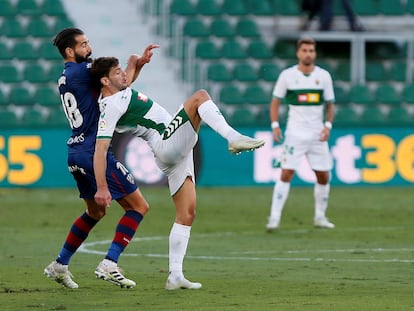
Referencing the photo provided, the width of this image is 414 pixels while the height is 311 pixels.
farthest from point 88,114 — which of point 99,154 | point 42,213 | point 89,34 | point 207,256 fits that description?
point 89,34

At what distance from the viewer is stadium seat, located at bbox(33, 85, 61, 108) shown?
22.6 meters

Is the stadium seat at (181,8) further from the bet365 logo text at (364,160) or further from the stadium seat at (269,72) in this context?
the bet365 logo text at (364,160)

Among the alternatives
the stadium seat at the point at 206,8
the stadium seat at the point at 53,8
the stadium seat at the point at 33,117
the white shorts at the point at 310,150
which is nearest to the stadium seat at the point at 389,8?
the stadium seat at the point at 206,8

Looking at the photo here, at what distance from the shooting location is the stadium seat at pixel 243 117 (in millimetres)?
21016

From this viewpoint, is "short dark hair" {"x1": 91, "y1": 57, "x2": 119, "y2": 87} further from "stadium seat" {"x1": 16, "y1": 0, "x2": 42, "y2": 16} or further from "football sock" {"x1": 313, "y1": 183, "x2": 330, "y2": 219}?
"stadium seat" {"x1": 16, "y1": 0, "x2": 42, "y2": 16}

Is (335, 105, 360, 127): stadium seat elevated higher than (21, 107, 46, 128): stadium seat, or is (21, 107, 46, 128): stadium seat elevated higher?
(21, 107, 46, 128): stadium seat

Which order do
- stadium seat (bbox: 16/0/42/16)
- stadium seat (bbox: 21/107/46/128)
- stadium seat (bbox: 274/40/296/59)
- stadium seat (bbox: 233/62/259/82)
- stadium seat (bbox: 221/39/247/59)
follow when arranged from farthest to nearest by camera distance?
1. stadium seat (bbox: 274/40/296/59)
2. stadium seat (bbox: 16/0/42/16)
3. stadium seat (bbox: 221/39/247/59)
4. stadium seat (bbox: 233/62/259/82)
5. stadium seat (bbox: 21/107/46/128)

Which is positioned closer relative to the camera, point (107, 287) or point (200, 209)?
point (107, 287)

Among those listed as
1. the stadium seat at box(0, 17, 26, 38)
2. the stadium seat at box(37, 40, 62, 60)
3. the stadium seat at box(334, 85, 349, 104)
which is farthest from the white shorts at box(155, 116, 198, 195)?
the stadium seat at box(0, 17, 26, 38)

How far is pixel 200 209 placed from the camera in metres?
17.0

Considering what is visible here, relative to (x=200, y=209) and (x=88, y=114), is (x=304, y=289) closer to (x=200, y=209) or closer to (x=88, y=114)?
(x=88, y=114)

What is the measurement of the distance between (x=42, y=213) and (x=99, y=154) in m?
8.06

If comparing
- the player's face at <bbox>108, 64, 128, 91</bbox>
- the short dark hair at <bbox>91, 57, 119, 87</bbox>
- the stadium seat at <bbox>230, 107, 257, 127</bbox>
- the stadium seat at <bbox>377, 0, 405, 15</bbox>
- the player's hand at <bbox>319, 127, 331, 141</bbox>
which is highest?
the short dark hair at <bbox>91, 57, 119, 87</bbox>

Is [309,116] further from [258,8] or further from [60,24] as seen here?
[258,8]
